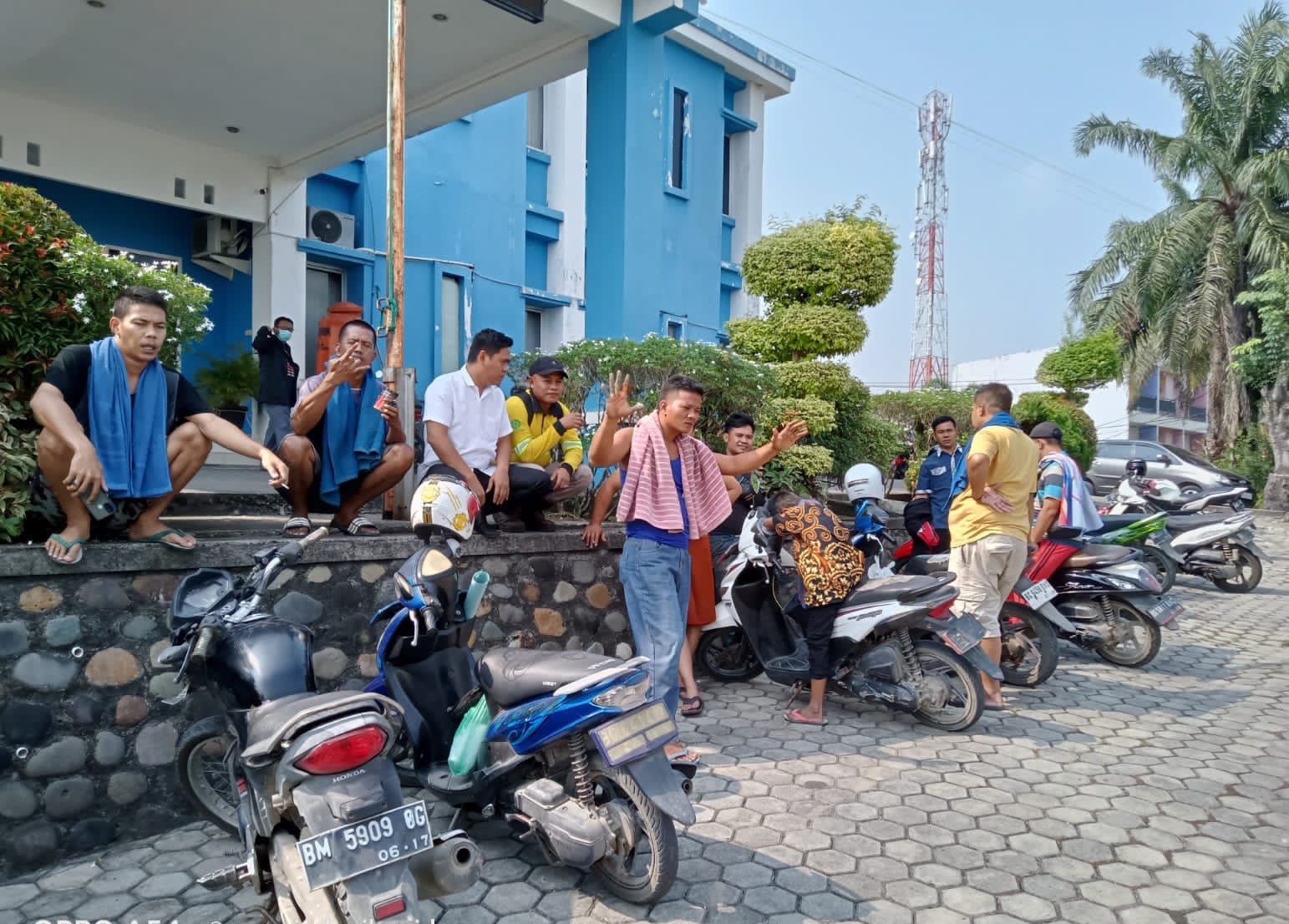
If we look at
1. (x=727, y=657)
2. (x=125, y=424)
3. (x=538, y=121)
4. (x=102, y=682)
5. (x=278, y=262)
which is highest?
(x=538, y=121)

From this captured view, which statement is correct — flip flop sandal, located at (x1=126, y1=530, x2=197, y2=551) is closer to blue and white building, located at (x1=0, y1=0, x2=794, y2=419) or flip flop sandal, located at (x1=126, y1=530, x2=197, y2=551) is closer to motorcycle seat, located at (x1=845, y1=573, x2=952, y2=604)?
motorcycle seat, located at (x1=845, y1=573, x2=952, y2=604)

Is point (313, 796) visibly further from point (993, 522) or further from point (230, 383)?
point (230, 383)

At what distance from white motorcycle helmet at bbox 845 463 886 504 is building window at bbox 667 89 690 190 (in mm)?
8887

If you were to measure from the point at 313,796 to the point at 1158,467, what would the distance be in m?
20.5

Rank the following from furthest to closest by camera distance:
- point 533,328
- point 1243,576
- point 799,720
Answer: point 533,328 < point 1243,576 < point 799,720

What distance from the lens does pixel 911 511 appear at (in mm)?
7414

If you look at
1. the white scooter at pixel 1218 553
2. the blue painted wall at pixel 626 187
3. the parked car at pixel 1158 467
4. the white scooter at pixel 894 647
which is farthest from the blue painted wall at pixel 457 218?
the parked car at pixel 1158 467

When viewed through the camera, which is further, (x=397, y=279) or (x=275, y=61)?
(x=275, y=61)

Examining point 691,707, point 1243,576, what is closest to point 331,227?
point 691,707

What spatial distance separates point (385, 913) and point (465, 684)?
1355 millimetres

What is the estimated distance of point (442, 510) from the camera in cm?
344

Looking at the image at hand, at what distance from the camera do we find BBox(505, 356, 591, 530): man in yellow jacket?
5.39m

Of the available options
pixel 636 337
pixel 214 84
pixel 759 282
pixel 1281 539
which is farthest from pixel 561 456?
pixel 1281 539

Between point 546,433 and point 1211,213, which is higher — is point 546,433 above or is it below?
below
